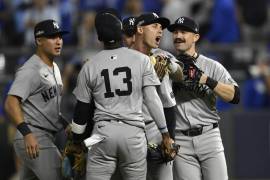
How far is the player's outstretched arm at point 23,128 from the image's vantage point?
809 cm

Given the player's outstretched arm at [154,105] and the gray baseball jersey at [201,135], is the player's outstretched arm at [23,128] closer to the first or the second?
the player's outstretched arm at [154,105]

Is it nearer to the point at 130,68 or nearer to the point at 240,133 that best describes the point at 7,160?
the point at 240,133

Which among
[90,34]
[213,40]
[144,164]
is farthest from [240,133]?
[144,164]

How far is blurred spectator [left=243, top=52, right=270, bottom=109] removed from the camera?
13828mm

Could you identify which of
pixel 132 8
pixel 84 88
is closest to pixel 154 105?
pixel 84 88

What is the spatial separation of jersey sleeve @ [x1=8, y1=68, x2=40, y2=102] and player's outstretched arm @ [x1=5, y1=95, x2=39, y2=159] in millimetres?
75

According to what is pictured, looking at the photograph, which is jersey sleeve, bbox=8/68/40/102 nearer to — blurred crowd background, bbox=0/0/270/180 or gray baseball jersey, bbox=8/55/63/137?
gray baseball jersey, bbox=8/55/63/137

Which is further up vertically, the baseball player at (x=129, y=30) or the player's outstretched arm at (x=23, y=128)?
the baseball player at (x=129, y=30)

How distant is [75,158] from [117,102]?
0.77m

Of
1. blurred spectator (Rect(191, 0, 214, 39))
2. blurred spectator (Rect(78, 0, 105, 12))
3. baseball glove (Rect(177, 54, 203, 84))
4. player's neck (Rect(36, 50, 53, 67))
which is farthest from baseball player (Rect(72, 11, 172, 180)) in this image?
blurred spectator (Rect(78, 0, 105, 12))

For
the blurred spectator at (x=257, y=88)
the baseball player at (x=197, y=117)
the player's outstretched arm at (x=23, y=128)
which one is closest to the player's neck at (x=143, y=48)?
the baseball player at (x=197, y=117)

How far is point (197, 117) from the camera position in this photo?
336 inches

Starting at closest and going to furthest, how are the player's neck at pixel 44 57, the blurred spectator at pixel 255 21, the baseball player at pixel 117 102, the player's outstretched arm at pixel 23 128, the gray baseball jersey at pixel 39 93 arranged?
1. the baseball player at pixel 117 102
2. the player's outstretched arm at pixel 23 128
3. the gray baseball jersey at pixel 39 93
4. the player's neck at pixel 44 57
5. the blurred spectator at pixel 255 21

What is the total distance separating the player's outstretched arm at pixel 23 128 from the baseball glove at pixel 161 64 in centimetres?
132
